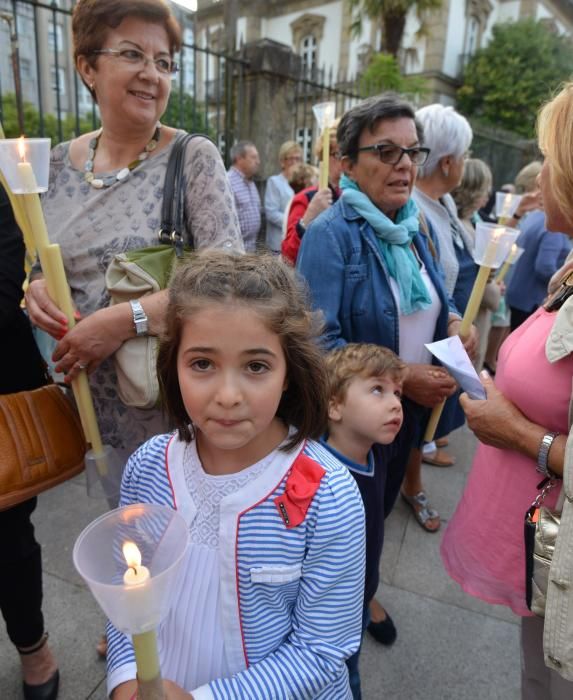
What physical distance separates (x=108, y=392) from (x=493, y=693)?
1.90m

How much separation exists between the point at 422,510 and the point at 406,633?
91 centimetres

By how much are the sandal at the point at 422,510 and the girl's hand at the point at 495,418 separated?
1.75m

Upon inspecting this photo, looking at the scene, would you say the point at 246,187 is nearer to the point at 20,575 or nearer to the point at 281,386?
the point at 20,575

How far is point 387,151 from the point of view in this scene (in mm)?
2033

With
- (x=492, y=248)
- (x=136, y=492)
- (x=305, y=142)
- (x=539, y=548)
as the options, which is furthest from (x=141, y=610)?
(x=305, y=142)

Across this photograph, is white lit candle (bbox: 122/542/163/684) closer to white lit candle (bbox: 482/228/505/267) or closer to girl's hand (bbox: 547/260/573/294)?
girl's hand (bbox: 547/260/573/294)

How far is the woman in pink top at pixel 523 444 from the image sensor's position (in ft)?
4.44

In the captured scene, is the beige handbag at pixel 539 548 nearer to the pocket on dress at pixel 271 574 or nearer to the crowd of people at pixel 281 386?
the crowd of people at pixel 281 386

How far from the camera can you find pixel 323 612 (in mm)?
1081

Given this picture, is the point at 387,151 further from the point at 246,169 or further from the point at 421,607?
the point at 246,169

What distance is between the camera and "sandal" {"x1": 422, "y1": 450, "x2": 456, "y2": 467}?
3.92 meters

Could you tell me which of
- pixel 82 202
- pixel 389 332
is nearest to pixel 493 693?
pixel 389 332

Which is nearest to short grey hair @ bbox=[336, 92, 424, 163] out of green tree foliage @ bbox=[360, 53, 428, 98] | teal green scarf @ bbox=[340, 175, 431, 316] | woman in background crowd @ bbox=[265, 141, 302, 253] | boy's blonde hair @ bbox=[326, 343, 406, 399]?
teal green scarf @ bbox=[340, 175, 431, 316]

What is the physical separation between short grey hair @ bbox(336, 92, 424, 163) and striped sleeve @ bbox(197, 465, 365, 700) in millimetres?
1472
